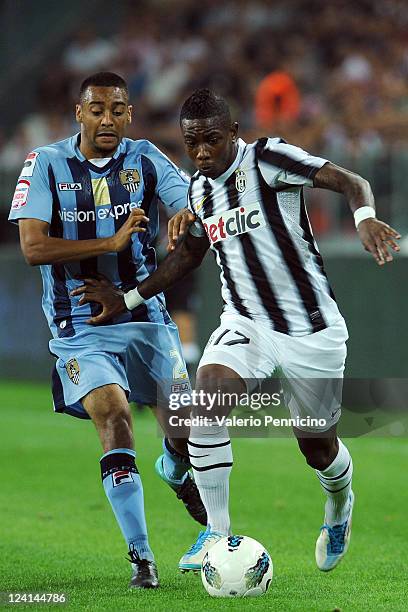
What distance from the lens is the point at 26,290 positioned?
53.9ft

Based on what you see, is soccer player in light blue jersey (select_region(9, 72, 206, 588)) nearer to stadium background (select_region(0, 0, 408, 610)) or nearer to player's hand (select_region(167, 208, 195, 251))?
player's hand (select_region(167, 208, 195, 251))

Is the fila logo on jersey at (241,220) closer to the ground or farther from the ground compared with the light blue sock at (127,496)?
farther from the ground

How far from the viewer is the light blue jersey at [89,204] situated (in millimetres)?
5934

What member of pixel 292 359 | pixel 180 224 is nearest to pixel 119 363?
pixel 180 224

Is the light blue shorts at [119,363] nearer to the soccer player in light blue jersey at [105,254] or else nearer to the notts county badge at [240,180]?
the soccer player in light blue jersey at [105,254]

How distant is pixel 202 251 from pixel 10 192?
1150 centimetres

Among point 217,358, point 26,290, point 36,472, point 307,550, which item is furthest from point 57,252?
point 26,290

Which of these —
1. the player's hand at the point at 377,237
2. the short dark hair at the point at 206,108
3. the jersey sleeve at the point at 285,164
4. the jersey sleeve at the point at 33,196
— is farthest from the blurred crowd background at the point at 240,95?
the player's hand at the point at 377,237

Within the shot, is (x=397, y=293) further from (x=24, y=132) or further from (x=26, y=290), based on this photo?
(x=24, y=132)

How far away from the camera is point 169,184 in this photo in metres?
6.17

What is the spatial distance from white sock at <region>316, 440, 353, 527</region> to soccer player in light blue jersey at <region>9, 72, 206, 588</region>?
765mm

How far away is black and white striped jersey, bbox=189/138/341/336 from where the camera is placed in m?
5.52

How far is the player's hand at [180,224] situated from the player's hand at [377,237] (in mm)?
1093

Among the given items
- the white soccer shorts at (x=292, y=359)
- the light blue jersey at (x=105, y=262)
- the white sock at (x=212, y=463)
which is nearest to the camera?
the white sock at (x=212, y=463)
